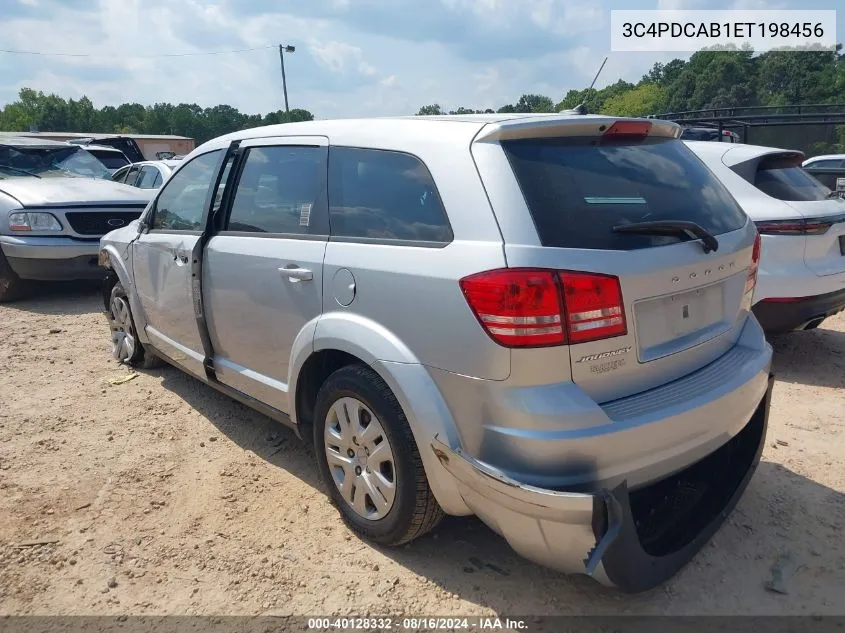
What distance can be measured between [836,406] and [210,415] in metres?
4.17

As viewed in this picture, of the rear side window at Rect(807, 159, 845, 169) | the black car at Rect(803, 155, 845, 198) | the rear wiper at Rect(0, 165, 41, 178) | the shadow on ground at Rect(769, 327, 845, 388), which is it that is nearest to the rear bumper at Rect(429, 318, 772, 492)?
the shadow on ground at Rect(769, 327, 845, 388)

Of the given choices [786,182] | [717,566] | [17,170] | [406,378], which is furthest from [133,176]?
[717,566]

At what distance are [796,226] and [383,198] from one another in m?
3.49

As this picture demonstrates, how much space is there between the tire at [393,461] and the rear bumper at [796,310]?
132 inches

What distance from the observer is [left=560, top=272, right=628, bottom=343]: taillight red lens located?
2.11 meters

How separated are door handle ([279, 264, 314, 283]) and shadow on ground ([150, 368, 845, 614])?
1.27m

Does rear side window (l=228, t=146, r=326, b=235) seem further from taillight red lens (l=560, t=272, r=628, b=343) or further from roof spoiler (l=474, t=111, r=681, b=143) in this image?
taillight red lens (l=560, t=272, r=628, b=343)

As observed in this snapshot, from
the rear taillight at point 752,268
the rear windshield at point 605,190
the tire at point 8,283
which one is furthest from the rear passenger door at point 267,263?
the tire at point 8,283

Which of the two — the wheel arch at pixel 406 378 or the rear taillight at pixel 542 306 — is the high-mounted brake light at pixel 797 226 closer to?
the rear taillight at pixel 542 306

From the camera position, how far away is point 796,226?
4668 mm

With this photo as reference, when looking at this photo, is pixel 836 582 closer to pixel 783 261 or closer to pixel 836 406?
pixel 836 406

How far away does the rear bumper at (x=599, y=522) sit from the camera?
2064 millimetres

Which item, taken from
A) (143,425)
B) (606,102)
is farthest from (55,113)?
(143,425)

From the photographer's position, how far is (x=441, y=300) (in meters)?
2.27
